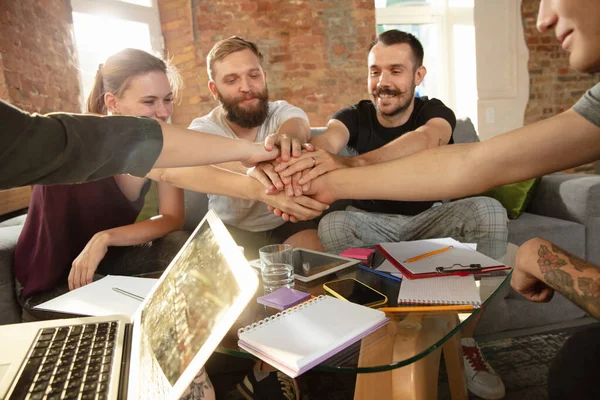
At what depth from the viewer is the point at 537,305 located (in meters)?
1.83

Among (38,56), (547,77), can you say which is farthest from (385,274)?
(547,77)

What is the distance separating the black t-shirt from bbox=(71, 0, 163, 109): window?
231 cm

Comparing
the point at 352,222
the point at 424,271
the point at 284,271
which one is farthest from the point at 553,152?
the point at 352,222

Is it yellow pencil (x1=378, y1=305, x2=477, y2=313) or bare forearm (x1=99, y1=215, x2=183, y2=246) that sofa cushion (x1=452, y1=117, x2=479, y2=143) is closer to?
bare forearm (x1=99, y1=215, x2=183, y2=246)

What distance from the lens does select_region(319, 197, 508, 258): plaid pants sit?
5.62 ft

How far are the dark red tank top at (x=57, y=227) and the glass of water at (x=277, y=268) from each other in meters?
0.84

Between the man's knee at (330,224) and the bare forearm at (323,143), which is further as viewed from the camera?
the bare forearm at (323,143)

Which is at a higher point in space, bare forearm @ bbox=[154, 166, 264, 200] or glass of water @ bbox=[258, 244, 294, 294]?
bare forearm @ bbox=[154, 166, 264, 200]

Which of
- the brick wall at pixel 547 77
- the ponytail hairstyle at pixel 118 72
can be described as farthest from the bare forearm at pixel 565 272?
the brick wall at pixel 547 77

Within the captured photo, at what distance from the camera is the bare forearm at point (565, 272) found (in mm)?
827

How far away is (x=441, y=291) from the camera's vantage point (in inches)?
36.6

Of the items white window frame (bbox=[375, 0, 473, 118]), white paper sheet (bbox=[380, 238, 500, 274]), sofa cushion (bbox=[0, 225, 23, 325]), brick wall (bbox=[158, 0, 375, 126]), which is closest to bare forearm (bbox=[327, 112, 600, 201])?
white paper sheet (bbox=[380, 238, 500, 274])

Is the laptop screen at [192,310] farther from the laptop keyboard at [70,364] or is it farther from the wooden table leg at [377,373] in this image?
the wooden table leg at [377,373]

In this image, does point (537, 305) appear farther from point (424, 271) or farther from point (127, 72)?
point (127, 72)
